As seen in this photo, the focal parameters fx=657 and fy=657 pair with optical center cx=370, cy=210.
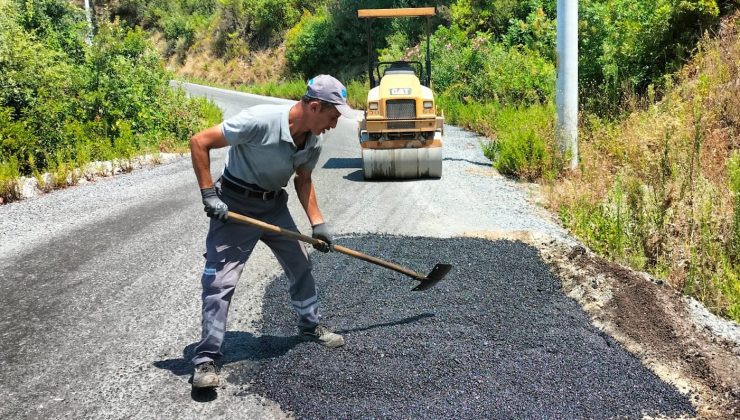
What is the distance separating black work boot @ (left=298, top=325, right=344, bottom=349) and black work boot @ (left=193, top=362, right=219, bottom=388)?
0.73m

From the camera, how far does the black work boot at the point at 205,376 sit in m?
3.48

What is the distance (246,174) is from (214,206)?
291 millimetres

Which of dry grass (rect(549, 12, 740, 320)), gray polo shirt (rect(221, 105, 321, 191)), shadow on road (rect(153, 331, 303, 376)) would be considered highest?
gray polo shirt (rect(221, 105, 321, 191))

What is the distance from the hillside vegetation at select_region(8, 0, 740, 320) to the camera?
17.8ft

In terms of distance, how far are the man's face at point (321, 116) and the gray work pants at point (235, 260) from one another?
0.55 meters

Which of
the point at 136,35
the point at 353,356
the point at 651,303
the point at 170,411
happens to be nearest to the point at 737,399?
the point at 651,303

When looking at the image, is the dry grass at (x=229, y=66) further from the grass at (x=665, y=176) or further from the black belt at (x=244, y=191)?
the black belt at (x=244, y=191)

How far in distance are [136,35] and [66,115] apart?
3.76m

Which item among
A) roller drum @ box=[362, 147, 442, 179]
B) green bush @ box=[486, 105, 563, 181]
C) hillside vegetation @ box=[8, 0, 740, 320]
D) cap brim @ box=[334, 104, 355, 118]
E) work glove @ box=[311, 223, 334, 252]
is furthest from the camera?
roller drum @ box=[362, 147, 442, 179]

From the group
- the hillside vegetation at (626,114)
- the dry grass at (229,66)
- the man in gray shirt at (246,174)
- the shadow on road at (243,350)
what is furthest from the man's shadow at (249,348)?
the dry grass at (229,66)

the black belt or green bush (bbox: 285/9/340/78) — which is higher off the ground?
green bush (bbox: 285/9/340/78)

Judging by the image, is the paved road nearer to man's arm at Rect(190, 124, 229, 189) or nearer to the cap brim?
man's arm at Rect(190, 124, 229, 189)

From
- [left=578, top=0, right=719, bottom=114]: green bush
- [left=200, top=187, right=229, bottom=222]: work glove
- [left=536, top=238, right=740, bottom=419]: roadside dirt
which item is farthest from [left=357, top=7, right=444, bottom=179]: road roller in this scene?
[left=200, top=187, right=229, bottom=222]: work glove

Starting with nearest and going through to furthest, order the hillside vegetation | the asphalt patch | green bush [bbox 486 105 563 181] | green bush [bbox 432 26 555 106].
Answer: the asphalt patch → the hillside vegetation → green bush [bbox 486 105 563 181] → green bush [bbox 432 26 555 106]
